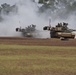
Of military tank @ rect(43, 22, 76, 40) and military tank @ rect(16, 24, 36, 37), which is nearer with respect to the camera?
military tank @ rect(43, 22, 76, 40)

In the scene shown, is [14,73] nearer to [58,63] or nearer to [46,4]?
[58,63]

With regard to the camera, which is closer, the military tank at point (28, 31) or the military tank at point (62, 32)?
the military tank at point (62, 32)

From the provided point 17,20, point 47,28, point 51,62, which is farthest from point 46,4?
point 51,62

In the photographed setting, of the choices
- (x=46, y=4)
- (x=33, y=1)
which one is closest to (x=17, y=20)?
(x=33, y=1)

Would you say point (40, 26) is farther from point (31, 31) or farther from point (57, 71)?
point (57, 71)

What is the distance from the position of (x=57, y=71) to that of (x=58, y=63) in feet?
12.4

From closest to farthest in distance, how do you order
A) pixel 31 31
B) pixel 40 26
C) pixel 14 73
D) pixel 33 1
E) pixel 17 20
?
pixel 14 73, pixel 31 31, pixel 40 26, pixel 17 20, pixel 33 1

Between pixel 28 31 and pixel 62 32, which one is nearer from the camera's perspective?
pixel 62 32

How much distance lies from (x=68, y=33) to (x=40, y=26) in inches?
1303

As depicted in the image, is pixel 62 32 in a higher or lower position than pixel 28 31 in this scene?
higher

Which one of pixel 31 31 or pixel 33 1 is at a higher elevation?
pixel 33 1

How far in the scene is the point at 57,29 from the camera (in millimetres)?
71688

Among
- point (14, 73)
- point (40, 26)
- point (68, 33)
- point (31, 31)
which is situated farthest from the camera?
point (40, 26)

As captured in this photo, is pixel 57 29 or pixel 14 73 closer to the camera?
pixel 14 73
